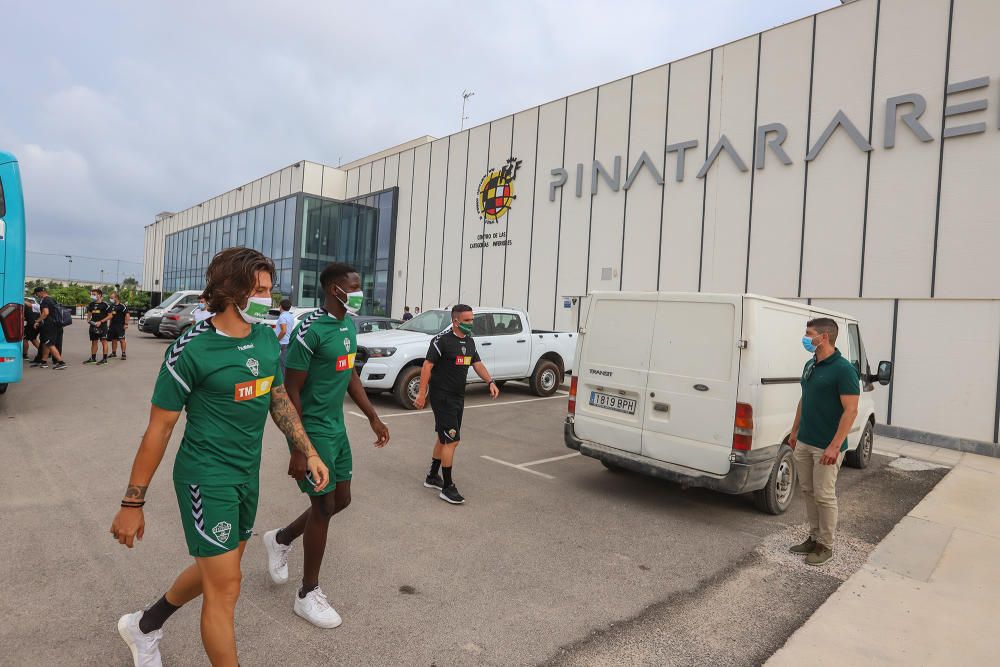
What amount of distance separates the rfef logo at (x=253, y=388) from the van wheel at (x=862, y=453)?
7.70 meters

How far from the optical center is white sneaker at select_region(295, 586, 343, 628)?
10.4 feet

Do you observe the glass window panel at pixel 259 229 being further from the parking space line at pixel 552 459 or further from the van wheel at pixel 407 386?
the parking space line at pixel 552 459

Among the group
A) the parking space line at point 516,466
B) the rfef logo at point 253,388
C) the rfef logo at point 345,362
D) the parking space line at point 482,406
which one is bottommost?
the parking space line at point 516,466

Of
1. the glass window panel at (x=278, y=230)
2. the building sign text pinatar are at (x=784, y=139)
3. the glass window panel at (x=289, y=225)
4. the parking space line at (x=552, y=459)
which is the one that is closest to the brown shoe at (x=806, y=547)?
the parking space line at (x=552, y=459)

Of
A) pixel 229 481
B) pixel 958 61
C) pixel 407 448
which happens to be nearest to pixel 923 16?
pixel 958 61

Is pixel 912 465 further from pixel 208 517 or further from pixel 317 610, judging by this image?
pixel 208 517

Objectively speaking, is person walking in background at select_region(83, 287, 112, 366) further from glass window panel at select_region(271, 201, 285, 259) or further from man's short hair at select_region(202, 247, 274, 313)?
glass window panel at select_region(271, 201, 285, 259)

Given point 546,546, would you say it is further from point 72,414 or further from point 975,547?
point 72,414

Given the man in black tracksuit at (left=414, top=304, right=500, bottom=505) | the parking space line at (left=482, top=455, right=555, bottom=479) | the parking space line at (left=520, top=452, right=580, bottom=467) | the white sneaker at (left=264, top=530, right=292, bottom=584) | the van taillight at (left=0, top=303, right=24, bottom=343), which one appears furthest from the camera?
the van taillight at (left=0, top=303, right=24, bottom=343)

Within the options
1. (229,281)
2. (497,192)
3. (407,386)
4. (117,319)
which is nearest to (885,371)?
(229,281)

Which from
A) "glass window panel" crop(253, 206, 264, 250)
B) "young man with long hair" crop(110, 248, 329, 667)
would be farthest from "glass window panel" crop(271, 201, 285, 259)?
"young man with long hair" crop(110, 248, 329, 667)

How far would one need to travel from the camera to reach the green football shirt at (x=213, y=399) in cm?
229

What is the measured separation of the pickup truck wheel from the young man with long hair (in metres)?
10.2

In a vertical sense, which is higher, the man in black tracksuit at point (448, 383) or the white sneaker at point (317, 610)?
the man in black tracksuit at point (448, 383)
